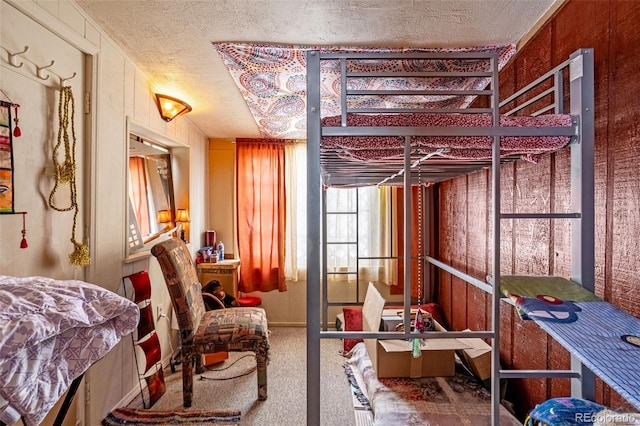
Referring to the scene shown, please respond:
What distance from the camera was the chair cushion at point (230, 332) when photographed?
2129 millimetres

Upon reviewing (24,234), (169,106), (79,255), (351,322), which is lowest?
(351,322)

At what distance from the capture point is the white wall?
129cm

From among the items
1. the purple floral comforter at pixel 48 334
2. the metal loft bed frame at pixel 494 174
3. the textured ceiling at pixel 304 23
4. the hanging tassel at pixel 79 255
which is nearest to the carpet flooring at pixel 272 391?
the metal loft bed frame at pixel 494 174

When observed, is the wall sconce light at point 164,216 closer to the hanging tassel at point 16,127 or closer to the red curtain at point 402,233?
the hanging tassel at point 16,127

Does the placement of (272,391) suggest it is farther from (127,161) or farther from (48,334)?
(127,161)

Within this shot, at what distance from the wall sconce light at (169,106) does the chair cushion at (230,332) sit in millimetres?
1650

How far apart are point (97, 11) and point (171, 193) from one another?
1755 millimetres

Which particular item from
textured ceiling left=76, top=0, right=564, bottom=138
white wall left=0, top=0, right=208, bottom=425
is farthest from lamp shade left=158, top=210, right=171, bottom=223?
textured ceiling left=76, top=0, right=564, bottom=138

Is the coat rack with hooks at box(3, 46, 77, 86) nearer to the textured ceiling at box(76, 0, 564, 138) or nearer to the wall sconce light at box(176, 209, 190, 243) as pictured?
the textured ceiling at box(76, 0, 564, 138)

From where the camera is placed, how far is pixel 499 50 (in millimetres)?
1715

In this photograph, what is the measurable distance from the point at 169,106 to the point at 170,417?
2202mm

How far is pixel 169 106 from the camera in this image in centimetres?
239

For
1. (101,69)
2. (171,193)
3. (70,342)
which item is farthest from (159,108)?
(70,342)

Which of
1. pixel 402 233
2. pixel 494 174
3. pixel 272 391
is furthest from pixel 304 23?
pixel 402 233
